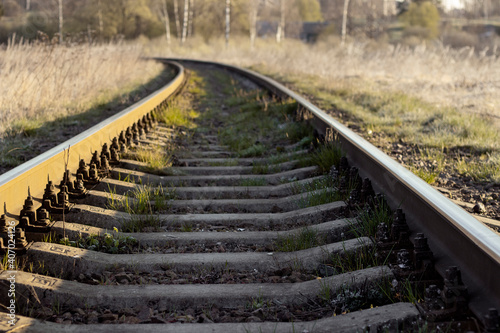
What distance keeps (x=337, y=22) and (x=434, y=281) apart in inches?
2797

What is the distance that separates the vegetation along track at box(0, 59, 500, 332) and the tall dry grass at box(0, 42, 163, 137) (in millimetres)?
2771

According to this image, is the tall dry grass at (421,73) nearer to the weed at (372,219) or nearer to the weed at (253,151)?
the weed at (253,151)

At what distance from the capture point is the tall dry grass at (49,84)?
21.7 feet

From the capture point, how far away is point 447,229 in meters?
2.19

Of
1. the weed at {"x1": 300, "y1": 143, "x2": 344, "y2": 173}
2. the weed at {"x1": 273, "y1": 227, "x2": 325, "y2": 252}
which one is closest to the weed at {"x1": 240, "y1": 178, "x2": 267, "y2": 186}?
the weed at {"x1": 300, "y1": 143, "x2": 344, "y2": 173}

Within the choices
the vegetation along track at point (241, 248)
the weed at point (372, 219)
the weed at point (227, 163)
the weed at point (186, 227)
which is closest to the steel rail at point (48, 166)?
the vegetation along track at point (241, 248)

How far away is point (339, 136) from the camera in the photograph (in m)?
4.38

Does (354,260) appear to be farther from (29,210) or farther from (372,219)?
(29,210)

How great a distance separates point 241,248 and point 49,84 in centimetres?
609

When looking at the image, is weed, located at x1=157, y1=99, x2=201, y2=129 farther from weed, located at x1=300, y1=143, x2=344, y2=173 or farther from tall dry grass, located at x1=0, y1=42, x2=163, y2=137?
weed, located at x1=300, y1=143, x2=344, y2=173

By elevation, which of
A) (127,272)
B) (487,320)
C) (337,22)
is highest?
(337,22)

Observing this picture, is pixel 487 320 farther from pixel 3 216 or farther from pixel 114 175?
pixel 114 175

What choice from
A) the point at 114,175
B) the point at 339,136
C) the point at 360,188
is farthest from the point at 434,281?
the point at 114,175

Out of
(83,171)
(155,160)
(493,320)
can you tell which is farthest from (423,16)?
(493,320)
